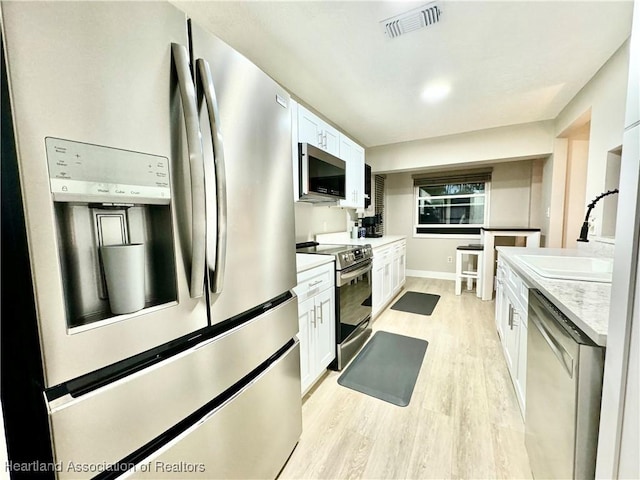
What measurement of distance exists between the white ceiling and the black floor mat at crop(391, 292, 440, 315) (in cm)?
252

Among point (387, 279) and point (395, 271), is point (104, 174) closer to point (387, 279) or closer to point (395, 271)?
point (387, 279)

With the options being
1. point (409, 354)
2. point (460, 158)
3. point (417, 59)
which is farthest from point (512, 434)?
point (460, 158)

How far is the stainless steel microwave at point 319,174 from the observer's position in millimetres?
2086

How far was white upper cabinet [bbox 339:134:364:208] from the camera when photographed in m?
3.12

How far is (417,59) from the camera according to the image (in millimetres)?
2033

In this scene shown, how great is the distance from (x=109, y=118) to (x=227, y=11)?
1.43m

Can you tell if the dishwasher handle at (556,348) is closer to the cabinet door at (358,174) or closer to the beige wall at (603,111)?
the beige wall at (603,111)

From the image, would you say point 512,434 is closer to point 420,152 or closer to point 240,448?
point 240,448

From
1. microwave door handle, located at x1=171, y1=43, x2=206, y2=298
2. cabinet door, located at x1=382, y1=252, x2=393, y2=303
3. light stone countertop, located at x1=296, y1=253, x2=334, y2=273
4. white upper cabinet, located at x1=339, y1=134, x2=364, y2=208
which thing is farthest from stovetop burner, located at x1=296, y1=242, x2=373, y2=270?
microwave door handle, located at x1=171, y1=43, x2=206, y2=298

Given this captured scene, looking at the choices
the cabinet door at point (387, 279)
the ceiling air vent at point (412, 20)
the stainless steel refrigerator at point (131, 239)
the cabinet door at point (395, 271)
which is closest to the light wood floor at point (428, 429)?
the stainless steel refrigerator at point (131, 239)

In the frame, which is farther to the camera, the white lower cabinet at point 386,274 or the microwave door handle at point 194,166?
the white lower cabinet at point 386,274

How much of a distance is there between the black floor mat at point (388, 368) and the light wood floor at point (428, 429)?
0.06m

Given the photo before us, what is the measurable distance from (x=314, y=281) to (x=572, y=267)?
1.75 metres

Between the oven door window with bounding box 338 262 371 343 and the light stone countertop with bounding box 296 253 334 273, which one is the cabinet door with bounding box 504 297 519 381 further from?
the light stone countertop with bounding box 296 253 334 273
